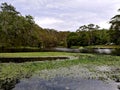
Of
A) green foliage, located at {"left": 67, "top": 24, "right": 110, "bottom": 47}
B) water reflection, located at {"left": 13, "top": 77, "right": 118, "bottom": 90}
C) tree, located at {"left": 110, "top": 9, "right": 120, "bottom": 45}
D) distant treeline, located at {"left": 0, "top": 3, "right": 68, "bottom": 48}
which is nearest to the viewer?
water reflection, located at {"left": 13, "top": 77, "right": 118, "bottom": 90}

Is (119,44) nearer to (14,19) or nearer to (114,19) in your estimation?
(114,19)

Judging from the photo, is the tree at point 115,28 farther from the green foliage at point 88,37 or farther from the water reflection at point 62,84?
the water reflection at point 62,84

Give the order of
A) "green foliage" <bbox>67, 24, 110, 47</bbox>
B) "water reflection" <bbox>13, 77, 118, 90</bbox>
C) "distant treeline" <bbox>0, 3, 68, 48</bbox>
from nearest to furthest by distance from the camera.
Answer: "water reflection" <bbox>13, 77, 118, 90</bbox> < "distant treeline" <bbox>0, 3, 68, 48</bbox> < "green foliage" <bbox>67, 24, 110, 47</bbox>

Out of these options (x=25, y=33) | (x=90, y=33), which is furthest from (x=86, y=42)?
(x=25, y=33)

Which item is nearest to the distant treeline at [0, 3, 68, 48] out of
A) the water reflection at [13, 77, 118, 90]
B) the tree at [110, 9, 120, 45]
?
the tree at [110, 9, 120, 45]

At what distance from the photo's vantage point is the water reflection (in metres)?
14.5

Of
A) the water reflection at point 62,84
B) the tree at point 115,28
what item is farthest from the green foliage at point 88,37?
the water reflection at point 62,84

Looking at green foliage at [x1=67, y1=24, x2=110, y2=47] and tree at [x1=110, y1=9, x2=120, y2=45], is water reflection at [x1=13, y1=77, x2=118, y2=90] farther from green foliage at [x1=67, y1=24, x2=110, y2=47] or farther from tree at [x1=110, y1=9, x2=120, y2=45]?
green foliage at [x1=67, y1=24, x2=110, y2=47]

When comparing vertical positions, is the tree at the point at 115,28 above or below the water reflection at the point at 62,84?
above

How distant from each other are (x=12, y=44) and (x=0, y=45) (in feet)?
11.7

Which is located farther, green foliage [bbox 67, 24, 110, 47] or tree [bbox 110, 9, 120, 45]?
green foliage [bbox 67, 24, 110, 47]

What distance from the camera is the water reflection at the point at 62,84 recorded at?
47.6 ft

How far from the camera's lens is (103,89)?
1441cm

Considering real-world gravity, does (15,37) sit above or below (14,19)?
below
